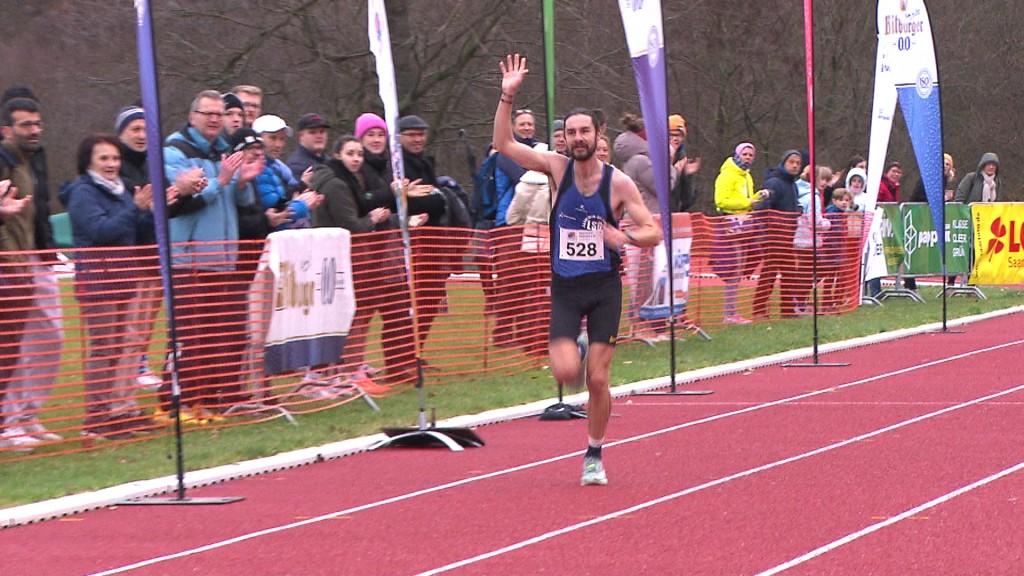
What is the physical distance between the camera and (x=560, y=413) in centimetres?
1271

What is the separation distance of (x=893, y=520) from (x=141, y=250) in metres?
5.74

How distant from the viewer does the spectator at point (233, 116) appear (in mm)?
12586

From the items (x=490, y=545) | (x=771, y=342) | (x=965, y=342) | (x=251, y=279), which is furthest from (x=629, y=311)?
(x=490, y=545)

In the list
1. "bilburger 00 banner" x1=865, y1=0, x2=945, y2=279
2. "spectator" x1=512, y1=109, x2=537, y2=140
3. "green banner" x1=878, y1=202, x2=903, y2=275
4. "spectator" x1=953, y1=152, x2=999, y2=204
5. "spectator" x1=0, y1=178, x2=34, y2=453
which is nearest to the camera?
"spectator" x1=0, y1=178, x2=34, y2=453

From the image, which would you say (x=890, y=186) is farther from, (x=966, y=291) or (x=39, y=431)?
(x=39, y=431)

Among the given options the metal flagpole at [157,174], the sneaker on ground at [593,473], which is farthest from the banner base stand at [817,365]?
the metal flagpole at [157,174]

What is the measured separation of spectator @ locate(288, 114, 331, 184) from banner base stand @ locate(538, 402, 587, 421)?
2.87 metres

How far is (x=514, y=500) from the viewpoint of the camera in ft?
29.5

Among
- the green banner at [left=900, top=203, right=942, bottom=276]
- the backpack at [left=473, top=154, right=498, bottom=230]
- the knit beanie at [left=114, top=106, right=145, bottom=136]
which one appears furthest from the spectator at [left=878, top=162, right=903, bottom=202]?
the knit beanie at [left=114, top=106, right=145, bottom=136]

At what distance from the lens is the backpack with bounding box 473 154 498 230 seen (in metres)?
16.5

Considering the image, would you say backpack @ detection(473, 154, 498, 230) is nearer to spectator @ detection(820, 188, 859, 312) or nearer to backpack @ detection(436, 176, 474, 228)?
backpack @ detection(436, 176, 474, 228)

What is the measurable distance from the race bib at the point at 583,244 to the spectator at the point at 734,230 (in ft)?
34.3

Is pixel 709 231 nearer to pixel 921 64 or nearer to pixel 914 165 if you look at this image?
pixel 921 64

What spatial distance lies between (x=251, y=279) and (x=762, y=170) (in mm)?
30753
